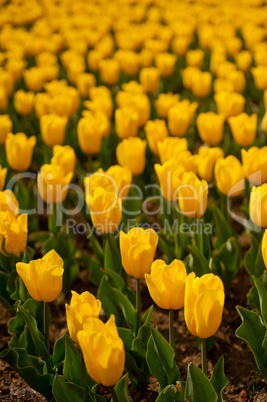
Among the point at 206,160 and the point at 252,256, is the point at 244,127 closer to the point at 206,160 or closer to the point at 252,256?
the point at 206,160

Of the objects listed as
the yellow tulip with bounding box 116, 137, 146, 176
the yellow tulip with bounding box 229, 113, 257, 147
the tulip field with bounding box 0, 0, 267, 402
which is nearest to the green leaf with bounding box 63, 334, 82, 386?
the tulip field with bounding box 0, 0, 267, 402

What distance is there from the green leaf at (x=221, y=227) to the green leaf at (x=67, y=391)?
126 cm

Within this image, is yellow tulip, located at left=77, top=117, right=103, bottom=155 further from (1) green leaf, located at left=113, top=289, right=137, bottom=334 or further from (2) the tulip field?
(1) green leaf, located at left=113, top=289, right=137, bottom=334

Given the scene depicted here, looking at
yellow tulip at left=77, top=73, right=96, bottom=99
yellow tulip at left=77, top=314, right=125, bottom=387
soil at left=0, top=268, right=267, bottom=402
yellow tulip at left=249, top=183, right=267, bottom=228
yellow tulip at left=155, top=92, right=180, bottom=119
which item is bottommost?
soil at left=0, top=268, right=267, bottom=402

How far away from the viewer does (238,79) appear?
4715 mm

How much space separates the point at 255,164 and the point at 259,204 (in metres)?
0.51

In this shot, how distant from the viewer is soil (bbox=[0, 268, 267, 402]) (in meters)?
2.39

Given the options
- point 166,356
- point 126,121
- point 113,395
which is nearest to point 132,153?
point 126,121

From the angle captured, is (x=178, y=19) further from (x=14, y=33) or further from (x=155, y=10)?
(x=14, y=33)

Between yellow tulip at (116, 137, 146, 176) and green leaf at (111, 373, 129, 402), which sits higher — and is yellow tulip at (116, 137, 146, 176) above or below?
above

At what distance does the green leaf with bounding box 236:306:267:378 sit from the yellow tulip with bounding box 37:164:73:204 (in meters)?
1.16

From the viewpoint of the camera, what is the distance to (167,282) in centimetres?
191

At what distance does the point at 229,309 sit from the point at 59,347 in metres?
1.09

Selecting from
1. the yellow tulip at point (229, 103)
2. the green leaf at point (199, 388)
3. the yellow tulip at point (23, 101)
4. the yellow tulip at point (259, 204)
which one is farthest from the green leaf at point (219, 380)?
the yellow tulip at point (23, 101)
